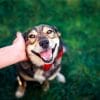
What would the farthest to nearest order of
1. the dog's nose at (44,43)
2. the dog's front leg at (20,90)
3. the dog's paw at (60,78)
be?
the dog's paw at (60,78)
the dog's front leg at (20,90)
the dog's nose at (44,43)

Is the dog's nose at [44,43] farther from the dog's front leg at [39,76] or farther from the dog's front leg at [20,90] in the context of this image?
the dog's front leg at [20,90]

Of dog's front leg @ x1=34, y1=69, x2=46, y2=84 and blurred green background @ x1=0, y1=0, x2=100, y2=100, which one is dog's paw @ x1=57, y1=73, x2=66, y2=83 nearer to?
blurred green background @ x1=0, y1=0, x2=100, y2=100

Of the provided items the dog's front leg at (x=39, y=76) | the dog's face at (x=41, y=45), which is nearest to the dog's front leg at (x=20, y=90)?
the dog's front leg at (x=39, y=76)

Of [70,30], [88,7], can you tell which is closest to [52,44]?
[70,30]

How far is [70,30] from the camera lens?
246 cm

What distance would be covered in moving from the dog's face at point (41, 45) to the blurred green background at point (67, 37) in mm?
373

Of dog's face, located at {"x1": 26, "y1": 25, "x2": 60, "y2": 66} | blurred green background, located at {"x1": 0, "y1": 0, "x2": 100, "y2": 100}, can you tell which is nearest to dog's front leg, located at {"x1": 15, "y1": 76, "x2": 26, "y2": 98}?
blurred green background, located at {"x1": 0, "y1": 0, "x2": 100, "y2": 100}

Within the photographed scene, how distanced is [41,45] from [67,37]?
1.90 ft

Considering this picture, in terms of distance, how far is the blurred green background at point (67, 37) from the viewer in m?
2.22

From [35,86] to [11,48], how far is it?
0.37m

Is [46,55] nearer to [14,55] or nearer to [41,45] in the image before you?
[41,45]

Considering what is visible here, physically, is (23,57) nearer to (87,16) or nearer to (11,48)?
(11,48)

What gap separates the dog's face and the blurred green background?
373mm

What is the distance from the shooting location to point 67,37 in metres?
2.43
